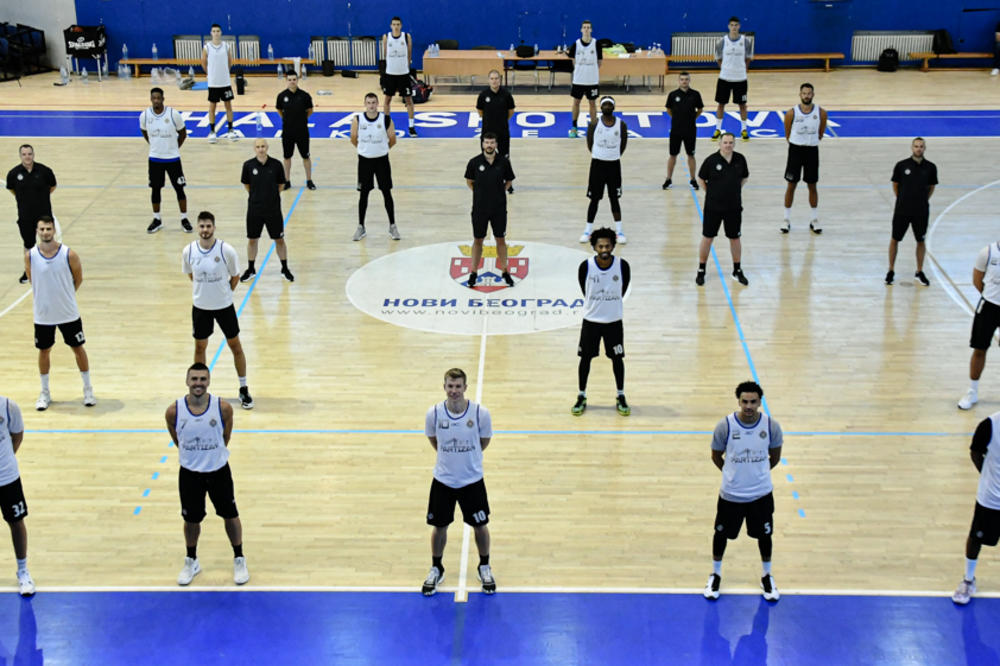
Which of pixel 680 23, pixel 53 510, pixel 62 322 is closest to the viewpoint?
pixel 53 510

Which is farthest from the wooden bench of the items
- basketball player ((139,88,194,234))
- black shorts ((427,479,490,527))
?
black shorts ((427,479,490,527))

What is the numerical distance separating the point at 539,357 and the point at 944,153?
38.1 feet

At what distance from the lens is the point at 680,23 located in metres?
Answer: 28.4

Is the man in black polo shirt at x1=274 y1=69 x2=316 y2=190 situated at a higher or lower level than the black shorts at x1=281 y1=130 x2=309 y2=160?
higher

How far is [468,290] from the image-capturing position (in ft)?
46.3

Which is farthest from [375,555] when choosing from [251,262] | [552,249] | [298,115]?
[298,115]

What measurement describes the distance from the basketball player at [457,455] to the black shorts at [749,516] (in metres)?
1.71

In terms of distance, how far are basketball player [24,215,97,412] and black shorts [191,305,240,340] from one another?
1144mm

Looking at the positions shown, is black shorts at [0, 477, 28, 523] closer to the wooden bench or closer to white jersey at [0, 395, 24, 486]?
white jersey at [0, 395, 24, 486]

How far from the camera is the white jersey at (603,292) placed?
1044 centimetres

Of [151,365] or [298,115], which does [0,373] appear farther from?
[298,115]

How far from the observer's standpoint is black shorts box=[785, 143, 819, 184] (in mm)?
15609

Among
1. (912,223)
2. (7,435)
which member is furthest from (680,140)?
(7,435)

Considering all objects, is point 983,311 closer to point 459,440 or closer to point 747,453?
point 747,453
